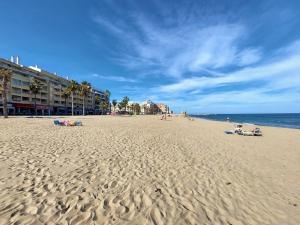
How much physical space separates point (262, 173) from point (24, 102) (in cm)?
7842

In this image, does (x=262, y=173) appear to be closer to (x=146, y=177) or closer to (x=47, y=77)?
(x=146, y=177)

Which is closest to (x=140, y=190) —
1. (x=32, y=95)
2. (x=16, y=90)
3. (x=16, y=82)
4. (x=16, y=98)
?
(x=16, y=98)

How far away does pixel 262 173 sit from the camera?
779 centimetres

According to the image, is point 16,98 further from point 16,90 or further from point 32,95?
point 32,95

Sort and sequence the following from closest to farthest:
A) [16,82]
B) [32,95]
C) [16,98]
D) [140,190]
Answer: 1. [140,190]
2. [16,82]
3. [16,98]
4. [32,95]

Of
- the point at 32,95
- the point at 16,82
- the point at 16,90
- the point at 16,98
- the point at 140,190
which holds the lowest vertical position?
the point at 140,190

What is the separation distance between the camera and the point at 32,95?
238 ft

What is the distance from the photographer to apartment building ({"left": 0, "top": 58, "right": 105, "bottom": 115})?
6450cm

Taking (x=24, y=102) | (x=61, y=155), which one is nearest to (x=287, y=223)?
(x=61, y=155)

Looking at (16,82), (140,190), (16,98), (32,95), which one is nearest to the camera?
(140,190)

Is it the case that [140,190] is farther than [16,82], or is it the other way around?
[16,82]

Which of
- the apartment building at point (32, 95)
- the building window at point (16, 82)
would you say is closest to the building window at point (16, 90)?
the apartment building at point (32, 95)

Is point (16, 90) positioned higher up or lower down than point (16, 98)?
higher up

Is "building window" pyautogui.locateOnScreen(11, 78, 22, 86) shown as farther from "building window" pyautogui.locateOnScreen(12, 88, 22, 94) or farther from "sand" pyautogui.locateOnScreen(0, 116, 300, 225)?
"sand" pyautogui.locateOnScreen(0, 116, 300, 225)
